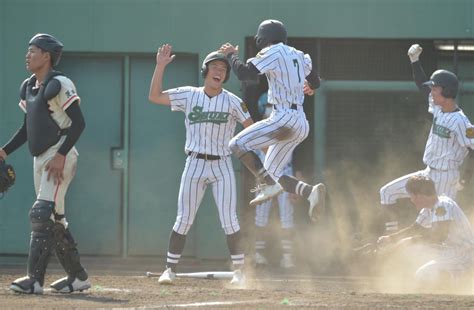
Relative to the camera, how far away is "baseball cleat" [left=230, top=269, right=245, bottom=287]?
36.9 ft

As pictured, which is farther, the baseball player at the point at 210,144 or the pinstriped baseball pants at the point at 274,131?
the baseball player at the point at 210,144

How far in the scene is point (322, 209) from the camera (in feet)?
33.6

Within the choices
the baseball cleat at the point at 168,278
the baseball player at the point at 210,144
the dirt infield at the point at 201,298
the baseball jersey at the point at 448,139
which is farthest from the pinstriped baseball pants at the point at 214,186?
the baseball jersey at the point at 448,139

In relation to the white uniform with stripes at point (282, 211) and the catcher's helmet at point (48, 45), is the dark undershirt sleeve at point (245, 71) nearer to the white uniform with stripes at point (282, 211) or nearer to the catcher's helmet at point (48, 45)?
the catcher's helmet at point (48, 45)

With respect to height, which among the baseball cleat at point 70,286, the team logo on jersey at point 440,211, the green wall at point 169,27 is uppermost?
the green wall at point 169,27

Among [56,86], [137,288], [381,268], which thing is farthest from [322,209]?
[381,268]

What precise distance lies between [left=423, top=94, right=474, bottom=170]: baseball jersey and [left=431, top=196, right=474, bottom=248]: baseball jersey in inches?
50.0

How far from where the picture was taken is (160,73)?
36.1 ft

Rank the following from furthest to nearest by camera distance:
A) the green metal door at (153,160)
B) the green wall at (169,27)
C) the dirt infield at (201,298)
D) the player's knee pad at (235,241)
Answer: the green metal door at (153,160)
the green wall at (169,27)
the player's knee pad at (235,241)
the dirt infield at (201,298)

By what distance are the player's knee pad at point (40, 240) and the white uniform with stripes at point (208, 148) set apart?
1969mm

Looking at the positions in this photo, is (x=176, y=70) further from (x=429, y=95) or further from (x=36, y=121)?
(x=36, y=121)

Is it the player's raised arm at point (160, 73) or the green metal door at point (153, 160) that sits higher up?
the player's raised arm at point (160, 73)

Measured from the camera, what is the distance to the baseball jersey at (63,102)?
9.63 m

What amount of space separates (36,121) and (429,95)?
4.94m
